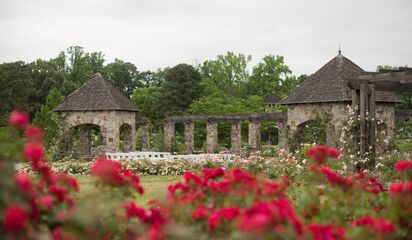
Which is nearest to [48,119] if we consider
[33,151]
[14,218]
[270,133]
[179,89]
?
[179,89]

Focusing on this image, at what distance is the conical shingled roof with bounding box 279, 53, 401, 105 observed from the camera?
20.1 meters

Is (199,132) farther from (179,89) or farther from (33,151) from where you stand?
(33,151)

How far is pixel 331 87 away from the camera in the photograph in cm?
2066

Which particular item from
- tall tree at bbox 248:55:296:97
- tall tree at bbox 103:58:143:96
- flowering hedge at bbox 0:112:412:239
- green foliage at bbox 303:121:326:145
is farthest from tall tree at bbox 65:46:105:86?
flowering hedge at bbox 0:112:412:239

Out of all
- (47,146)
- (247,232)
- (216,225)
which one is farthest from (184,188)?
(47,146)

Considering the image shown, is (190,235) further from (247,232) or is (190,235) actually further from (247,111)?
(247,111)

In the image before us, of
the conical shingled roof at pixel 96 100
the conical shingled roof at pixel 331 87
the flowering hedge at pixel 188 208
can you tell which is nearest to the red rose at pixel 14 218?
the flowering hedge at pixel 188 208

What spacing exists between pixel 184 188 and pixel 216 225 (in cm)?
118

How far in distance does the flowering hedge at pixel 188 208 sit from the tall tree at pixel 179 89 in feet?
138

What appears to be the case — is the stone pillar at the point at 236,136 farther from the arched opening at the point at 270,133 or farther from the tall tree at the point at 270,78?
the tall tree at the point at 270,78

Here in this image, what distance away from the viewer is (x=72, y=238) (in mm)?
2801

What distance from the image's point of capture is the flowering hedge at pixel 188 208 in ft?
8.55

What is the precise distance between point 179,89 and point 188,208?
43.7 metres

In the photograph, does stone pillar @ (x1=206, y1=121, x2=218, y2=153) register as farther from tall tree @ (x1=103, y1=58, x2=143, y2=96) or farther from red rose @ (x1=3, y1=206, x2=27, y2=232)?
tall tree @ (x1=103, y1=58, x2=143, y2=96)
